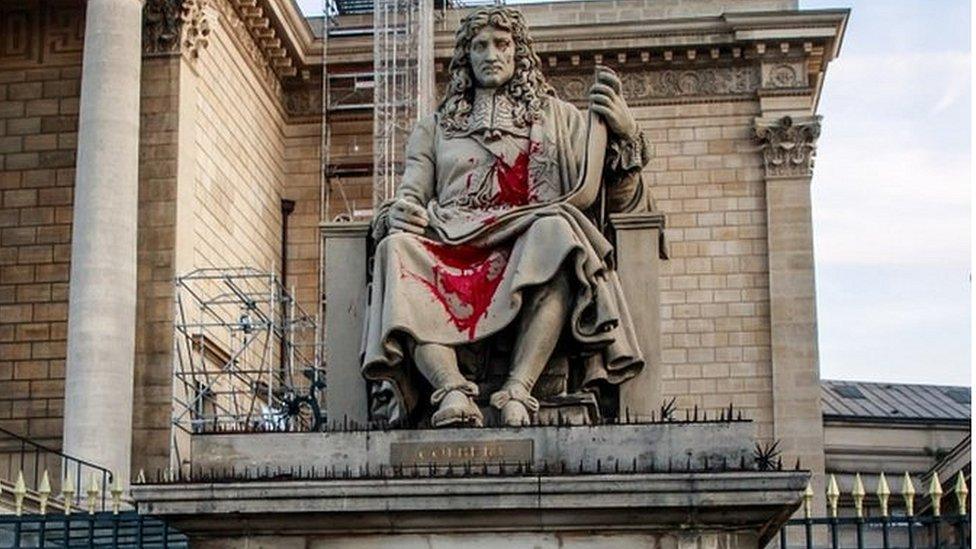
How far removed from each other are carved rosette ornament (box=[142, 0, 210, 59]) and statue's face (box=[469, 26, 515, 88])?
59.1 feet

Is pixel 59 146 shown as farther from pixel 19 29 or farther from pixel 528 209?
pixel 528 209

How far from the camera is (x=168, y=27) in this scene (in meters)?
29.7

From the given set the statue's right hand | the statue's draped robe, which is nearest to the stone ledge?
the statue's draped robe

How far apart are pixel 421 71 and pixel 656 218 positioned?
24.0 m

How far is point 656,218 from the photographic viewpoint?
11773mm

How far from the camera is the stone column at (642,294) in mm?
11375

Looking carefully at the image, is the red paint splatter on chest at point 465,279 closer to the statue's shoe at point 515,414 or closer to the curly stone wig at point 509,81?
the statue's shoe at point 515,414

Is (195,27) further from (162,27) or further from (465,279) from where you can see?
(465,279)

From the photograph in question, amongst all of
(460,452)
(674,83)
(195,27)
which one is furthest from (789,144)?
(460,452)

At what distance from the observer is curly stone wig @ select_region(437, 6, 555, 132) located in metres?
12.2

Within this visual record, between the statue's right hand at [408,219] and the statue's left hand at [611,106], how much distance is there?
1.28 m

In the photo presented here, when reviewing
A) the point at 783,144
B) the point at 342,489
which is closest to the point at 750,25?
the point at 783,144

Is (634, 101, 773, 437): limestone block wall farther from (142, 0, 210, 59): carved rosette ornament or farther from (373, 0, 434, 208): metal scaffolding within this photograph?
(142, 0, 210, 59): carved rosette ornament

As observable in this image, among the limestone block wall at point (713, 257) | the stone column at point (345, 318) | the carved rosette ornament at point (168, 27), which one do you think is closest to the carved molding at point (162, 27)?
the carved rosette ornament at point (168, 27)
